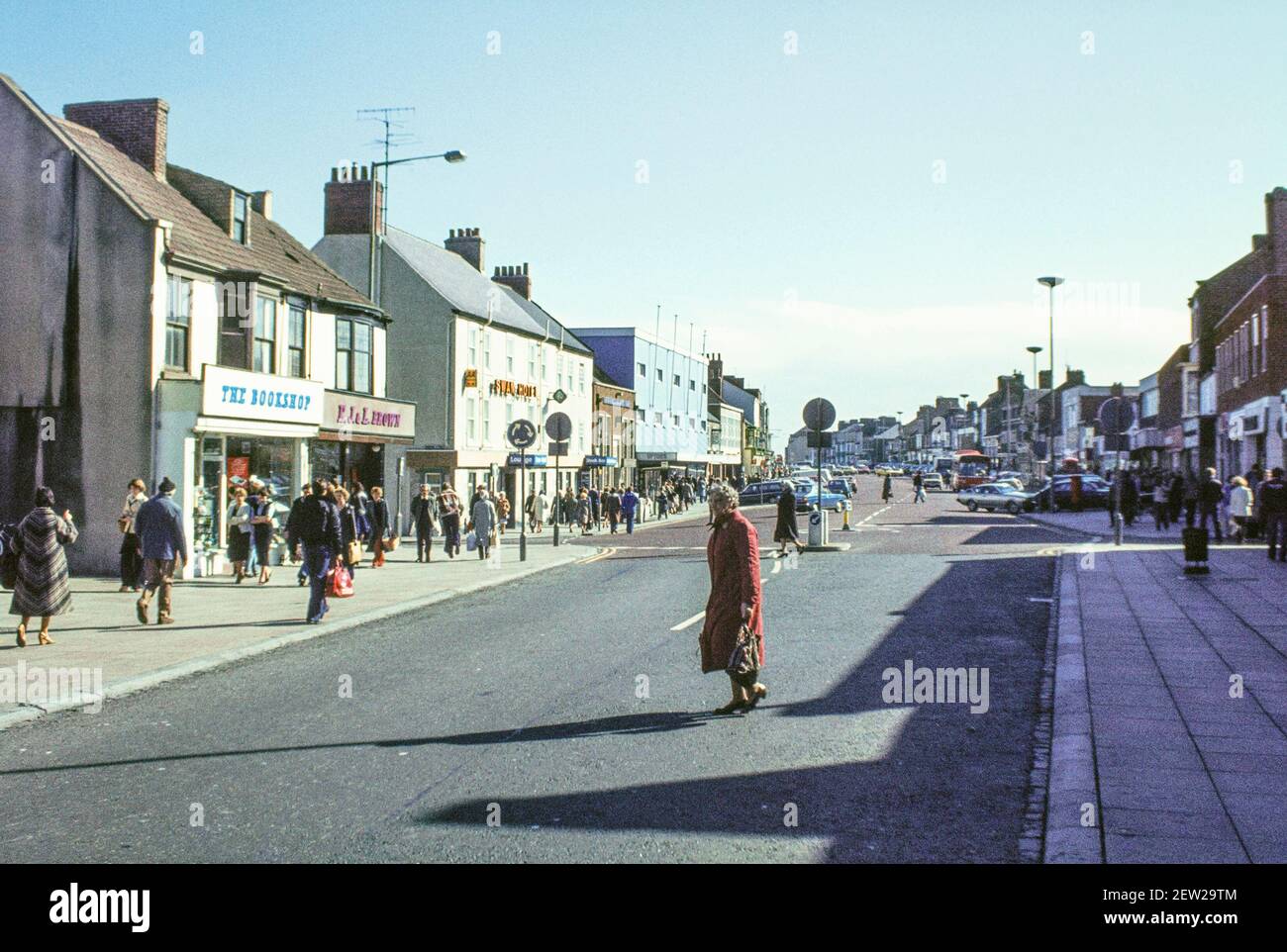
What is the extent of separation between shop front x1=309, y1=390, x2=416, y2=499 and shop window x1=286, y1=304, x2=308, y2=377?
39.4 inches

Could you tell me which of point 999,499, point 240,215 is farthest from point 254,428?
point 999,499

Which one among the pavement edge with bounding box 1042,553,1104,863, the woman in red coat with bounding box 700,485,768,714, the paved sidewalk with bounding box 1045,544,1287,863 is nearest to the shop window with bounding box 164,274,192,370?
the woman in red coat with bounding box 700,485,768,714

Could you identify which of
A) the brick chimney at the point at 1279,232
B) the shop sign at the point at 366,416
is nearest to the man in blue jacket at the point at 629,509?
the shop sign at the point at 366,416

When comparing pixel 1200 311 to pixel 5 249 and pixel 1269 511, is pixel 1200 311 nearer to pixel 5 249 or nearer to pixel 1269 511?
pixel 1269 511

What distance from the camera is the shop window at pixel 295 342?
85.8ft

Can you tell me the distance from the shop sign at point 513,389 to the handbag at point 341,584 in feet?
86.5

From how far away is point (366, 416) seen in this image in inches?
1164

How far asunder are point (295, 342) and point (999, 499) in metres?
Answer: 36.0

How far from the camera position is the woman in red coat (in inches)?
335

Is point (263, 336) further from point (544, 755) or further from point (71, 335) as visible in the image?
point (544, 755)

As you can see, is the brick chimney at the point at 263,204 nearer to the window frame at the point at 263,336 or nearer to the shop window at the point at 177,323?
the window frame at the point at 263,336
